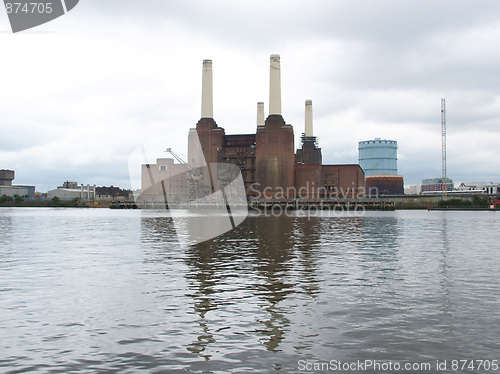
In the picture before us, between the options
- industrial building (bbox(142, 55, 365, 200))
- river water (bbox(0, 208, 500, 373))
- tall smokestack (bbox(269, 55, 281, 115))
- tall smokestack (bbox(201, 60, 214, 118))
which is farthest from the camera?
tall smokestack (bbox(201, 60, 214, 118))

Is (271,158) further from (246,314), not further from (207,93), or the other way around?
(246,314)

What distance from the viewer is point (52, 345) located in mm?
11297

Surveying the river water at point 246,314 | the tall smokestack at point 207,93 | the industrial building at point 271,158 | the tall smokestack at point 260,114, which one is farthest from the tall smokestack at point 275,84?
the river water at point 246,314

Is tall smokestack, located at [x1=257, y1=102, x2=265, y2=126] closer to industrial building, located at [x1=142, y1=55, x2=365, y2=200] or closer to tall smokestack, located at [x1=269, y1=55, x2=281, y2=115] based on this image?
industrial building, located at [x1=142, y1=55, x2=365, y2=200]

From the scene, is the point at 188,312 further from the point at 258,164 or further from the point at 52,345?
the point at 258,164

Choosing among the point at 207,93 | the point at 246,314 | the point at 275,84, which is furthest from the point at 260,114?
the point at 246,314

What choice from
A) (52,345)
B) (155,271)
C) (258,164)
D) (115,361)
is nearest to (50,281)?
(155,271)

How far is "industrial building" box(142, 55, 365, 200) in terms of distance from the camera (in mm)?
147125

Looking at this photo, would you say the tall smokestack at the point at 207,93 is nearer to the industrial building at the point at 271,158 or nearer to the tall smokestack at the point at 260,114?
the industrial building at the point at 271,158

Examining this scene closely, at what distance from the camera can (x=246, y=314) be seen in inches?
555

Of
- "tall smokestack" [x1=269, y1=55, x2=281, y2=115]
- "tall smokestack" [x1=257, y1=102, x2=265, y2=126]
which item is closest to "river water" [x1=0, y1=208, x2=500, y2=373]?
"tall smokestack" [x1=269, y1=55, x2=281, y2=115]

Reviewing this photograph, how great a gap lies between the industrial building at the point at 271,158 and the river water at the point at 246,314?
121 meters

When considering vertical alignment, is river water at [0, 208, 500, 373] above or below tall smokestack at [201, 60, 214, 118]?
below

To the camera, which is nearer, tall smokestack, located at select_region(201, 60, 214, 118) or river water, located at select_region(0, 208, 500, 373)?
river water, located at select_region(0, 208, 500, 373)
